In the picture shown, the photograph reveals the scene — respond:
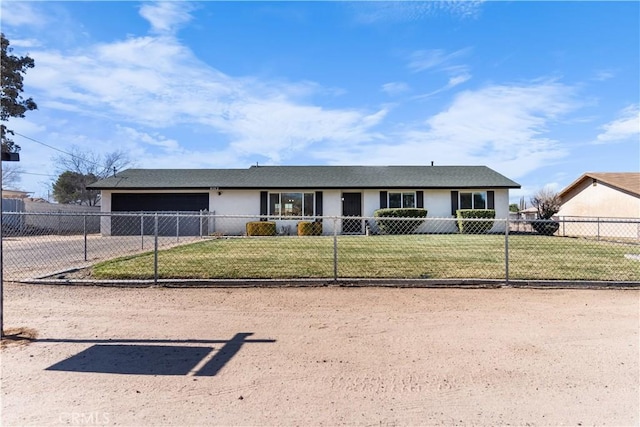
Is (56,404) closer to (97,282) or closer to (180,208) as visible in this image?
(97,282)

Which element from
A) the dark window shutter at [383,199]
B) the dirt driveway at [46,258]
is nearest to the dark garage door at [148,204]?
the dirt driveway at [46,258]

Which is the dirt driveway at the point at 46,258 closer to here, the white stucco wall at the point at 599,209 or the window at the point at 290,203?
the window at the point at 290,203

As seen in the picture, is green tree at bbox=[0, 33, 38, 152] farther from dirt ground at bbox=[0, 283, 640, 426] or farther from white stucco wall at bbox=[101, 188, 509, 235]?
dirt ground at bbox=[0, 283, 640, 426]

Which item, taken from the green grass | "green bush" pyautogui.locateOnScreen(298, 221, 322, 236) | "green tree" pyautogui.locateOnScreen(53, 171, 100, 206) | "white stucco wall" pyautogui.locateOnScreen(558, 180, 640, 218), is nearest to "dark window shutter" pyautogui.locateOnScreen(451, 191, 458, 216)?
"green bush" pyautogui.locateOnScreen(298, 221, 322, 236)

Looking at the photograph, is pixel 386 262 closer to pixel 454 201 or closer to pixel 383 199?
pixel 383 199

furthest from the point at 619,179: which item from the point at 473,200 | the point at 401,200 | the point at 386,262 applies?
the point at 386,262

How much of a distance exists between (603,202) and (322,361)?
2415 cm

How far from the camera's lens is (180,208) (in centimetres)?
2212

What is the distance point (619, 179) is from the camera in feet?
72.3

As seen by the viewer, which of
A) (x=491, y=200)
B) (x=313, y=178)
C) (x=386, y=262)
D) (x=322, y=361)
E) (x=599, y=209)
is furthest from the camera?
(x=313, y=178)

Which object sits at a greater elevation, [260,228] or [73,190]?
[73,190]

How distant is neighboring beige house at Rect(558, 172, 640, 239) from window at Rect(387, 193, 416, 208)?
25.0 feet

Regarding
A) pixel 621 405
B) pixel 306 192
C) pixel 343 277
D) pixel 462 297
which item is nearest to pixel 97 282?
pixel 343 277

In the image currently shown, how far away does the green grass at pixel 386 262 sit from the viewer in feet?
27.4
